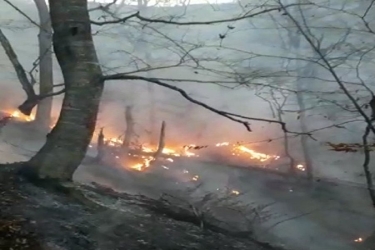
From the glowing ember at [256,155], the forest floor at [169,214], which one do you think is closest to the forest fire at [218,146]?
the glowing ember at [256,155]

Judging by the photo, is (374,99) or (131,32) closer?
(374,99)

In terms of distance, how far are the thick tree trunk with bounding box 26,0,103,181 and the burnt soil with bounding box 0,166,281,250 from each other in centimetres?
31

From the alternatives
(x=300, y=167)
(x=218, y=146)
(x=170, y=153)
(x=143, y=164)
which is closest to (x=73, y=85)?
(x=143, y=164)

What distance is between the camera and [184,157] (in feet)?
44.7

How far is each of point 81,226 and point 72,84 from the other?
1197 millimetres

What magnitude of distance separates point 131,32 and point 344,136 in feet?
24.4

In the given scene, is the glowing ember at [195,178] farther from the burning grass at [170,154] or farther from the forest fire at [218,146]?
the forest fire at [218,146]

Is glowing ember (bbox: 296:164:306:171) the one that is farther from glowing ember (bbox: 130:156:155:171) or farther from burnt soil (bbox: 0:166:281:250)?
burnt soil (bbox: 0:166:281:250)

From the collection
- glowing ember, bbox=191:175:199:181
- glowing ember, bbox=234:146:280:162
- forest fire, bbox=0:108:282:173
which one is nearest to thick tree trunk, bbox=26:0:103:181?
forest fire, bbox=0:108:282:173

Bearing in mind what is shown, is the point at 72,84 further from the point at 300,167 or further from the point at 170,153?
the point at 300,167

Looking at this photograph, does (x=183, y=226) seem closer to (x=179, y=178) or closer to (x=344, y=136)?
(x=179, y=178)

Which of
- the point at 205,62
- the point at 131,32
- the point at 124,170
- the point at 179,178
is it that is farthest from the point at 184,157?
the point at 205,62

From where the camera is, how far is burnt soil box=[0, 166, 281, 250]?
3.02 metres

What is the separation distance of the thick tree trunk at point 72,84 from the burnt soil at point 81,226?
0.31 meters
